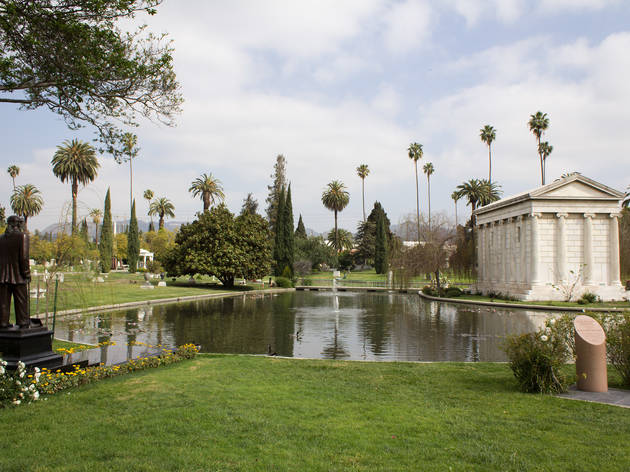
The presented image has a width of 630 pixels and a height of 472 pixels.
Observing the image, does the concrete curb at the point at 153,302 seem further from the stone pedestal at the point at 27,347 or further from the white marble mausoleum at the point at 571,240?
the white marble mausoleum at the point at 571,240

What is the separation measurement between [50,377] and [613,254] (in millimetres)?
40226

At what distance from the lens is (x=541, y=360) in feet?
26.4

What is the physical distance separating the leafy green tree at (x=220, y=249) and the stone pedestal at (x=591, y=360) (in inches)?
1544

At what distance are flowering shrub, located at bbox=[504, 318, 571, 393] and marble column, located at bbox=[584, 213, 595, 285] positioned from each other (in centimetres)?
3242

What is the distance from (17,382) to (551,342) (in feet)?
30.6

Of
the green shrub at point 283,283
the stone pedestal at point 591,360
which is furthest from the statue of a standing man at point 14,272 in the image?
the green shrub at point 283,283

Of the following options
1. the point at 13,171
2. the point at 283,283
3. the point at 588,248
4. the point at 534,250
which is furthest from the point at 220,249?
the point at 13,171

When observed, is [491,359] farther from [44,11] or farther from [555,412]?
[44,11]

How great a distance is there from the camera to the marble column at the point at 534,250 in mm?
35625

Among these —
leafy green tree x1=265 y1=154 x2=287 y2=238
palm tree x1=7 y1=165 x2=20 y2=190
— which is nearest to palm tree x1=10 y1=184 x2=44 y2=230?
palm tree x1=7 y1=165 x2=20 y2=190

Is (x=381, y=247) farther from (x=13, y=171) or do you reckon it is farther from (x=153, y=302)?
(x=13, y=171)

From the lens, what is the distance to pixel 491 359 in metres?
13.1

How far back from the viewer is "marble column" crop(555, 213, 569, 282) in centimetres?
3597

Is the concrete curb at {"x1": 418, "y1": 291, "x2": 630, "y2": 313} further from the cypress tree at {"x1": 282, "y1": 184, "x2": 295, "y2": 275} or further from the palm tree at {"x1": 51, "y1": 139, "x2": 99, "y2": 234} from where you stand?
the palm tree at {"x1": 51, "y1": 139, "x2": 99, "y2": 234}
